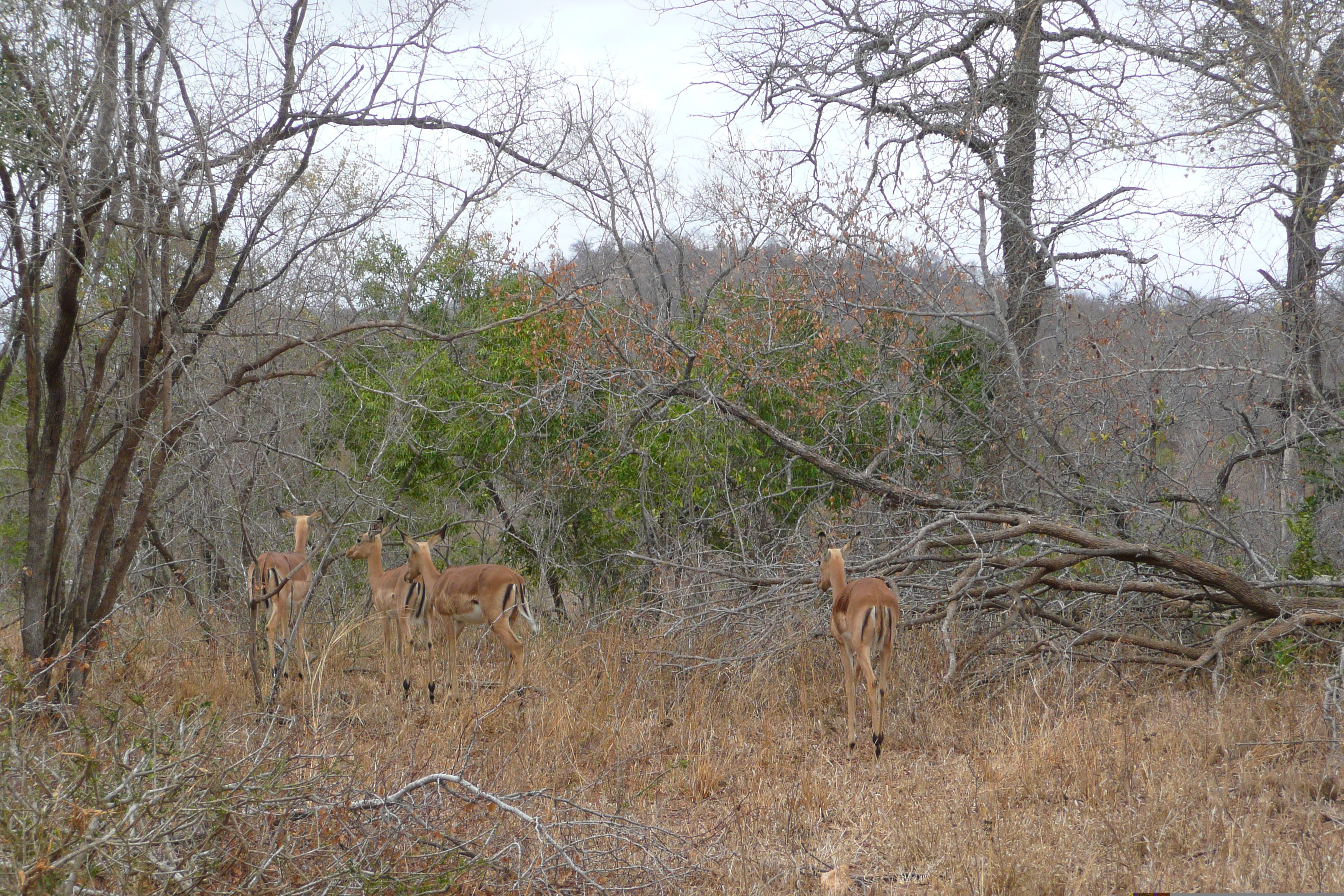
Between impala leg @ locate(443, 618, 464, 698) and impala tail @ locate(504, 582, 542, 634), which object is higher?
impala tail @ locate(504, 582, 542, 634)

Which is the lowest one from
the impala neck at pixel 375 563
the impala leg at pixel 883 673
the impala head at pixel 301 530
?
the impala leg at pixel 883 673

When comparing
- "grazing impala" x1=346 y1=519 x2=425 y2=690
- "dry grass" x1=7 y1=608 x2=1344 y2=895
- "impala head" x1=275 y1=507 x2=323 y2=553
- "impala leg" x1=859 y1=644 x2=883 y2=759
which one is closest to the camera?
"dry grass" x1=7 y1=608 x2=1344 y2=895

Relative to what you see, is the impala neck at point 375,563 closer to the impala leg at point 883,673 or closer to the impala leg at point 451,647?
the impala leg at point 451,647

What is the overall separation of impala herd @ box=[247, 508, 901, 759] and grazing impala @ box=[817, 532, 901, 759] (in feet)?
0.04

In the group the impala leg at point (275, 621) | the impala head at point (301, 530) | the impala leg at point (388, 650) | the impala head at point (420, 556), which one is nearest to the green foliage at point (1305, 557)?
the impala head at point (420, 556)

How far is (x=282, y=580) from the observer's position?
8.32 m

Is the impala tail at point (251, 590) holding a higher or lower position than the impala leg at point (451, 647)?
higher

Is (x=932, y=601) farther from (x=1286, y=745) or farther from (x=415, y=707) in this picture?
(x=415, y=707)

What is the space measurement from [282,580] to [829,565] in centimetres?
422

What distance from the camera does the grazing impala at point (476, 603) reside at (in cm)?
857

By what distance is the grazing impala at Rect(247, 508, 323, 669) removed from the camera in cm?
859

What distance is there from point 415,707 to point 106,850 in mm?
4367

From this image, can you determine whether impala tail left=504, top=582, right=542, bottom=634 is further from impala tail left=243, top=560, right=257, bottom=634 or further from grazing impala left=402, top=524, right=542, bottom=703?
impala tail left=243, top=560, right=257, bottom=634

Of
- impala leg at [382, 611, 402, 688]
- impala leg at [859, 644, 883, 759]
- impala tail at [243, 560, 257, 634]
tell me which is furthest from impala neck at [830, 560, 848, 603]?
impala tail at [243, 560, 257, 634]
